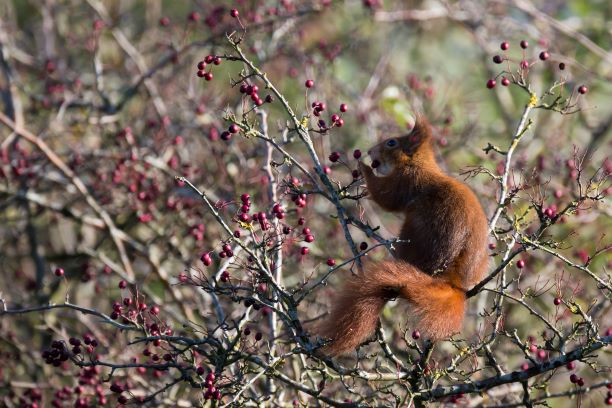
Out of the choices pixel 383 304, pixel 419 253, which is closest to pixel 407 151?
pixel 419 253

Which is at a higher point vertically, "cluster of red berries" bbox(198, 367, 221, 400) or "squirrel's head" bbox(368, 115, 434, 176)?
"squirrel's head" bbox(368, 115, 434, 176)

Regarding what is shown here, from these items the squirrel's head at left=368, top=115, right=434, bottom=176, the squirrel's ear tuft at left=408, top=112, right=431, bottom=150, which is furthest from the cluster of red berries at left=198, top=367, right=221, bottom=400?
the squirrel's ear tuft at left=408, top=112, right=431, bottom=150

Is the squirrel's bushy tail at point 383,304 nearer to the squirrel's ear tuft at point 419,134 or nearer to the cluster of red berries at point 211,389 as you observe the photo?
the cluster of red berries at point 211,389

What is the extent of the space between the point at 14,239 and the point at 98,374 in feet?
6.49

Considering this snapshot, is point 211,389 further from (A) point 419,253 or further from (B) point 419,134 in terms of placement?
(B) point 419,134

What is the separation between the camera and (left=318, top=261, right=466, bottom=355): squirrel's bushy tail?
3113mm

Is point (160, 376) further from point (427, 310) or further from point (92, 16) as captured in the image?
point (92, 16)

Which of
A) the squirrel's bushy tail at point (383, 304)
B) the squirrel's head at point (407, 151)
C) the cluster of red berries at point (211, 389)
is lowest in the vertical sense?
the cluster of red berries at point (211, 389)

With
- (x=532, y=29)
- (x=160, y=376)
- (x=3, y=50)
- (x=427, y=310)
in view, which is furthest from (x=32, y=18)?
(x=427, y=310)

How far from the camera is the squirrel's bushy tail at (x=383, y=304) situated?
311 centimetres

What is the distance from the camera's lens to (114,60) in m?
7.16

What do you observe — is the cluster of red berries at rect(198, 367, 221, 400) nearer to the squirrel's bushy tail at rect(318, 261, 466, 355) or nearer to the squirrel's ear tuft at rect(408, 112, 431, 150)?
the squirrel's bushy tail at rect(318, 261, 466, 355)

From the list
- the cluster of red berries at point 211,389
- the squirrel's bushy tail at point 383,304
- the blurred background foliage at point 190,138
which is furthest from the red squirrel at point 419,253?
the cluster of red berries at point 211,389

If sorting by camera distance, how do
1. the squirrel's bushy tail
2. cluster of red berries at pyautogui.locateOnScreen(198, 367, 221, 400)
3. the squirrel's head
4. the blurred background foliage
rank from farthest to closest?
the blurred background foliage
the squirrel's head
the squirrel's bushy tail
cluster of red berries at pyautogui.locateOnScreen(198, 367, 221, 400)
